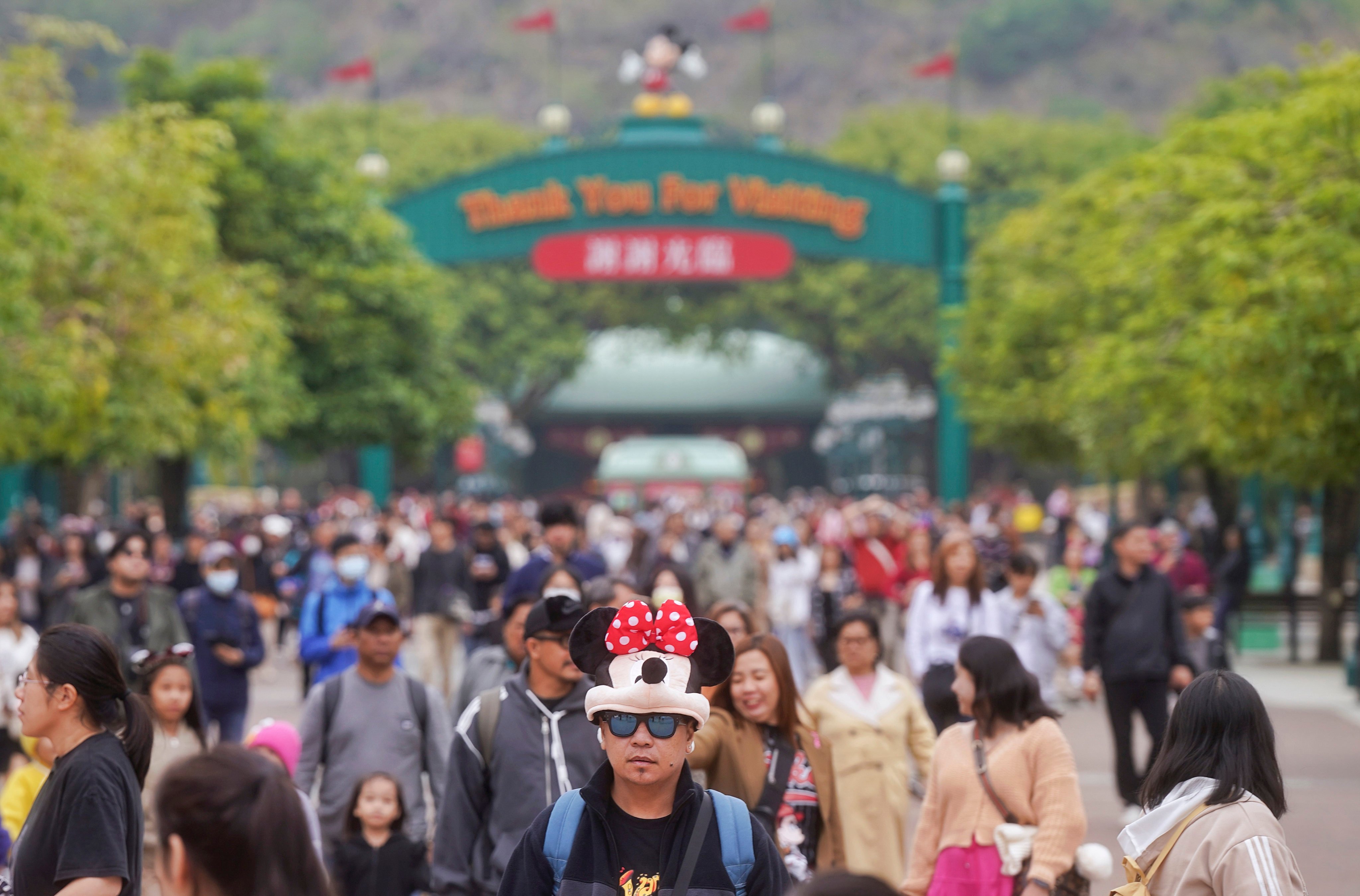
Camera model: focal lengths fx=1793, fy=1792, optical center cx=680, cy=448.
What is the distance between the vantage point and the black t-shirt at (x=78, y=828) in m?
4.20

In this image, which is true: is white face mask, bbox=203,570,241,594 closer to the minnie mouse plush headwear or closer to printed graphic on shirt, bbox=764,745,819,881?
printed graphic on shirt, bbox=764,745,819,881

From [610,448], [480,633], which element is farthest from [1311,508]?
[480,633]

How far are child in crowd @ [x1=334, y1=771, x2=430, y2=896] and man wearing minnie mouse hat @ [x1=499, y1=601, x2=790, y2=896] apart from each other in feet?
10.5

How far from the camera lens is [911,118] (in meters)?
61.1

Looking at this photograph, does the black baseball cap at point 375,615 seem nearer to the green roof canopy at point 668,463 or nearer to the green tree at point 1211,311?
the green tree at point 1211,311

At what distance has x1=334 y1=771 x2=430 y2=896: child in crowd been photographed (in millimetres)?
6930

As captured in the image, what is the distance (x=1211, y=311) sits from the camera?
1664 centimetres

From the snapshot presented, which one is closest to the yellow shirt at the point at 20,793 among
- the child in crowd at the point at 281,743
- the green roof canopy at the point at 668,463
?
the child in crowd at the point at 281,743

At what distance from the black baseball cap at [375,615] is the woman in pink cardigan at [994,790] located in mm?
2413

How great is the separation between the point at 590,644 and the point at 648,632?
0.19m

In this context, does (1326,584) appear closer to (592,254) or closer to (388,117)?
(592,254)

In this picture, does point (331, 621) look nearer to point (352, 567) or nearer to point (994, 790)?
point (352, 567)

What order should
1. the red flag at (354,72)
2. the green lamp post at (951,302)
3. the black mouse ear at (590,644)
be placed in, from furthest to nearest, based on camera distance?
the red flag at (354,72), the green lamp post at (951,302), the black mouse ear at (590,644)

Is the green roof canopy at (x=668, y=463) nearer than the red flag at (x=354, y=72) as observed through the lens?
No
